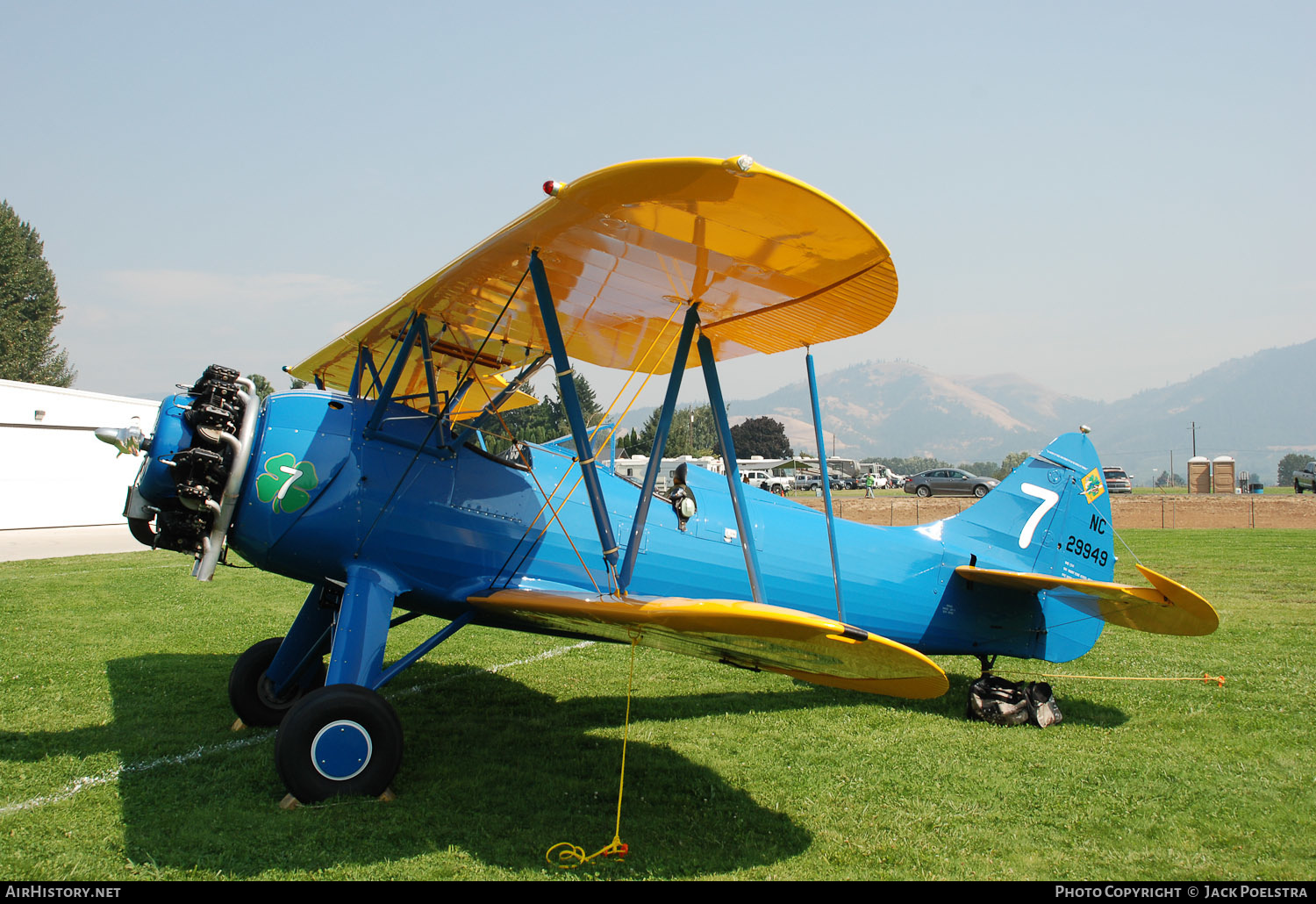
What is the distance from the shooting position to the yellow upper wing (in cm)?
387

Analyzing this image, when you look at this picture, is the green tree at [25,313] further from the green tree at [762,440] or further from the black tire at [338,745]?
the green tree at [762,440]

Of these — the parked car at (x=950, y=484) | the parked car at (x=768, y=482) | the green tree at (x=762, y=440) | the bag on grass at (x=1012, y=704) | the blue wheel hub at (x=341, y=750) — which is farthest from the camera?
the green tree at (x=762, y=440)

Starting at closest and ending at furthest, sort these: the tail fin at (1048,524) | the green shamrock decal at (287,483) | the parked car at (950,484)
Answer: the green shamrock decal at (287,483)
the tail fin at (1048,524)
the parked car at (950,484)

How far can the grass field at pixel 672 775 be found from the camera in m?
3.88

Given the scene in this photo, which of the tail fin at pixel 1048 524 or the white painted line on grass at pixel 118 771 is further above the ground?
the tail fin at pixel 1048 524

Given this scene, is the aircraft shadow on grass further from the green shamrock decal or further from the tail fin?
the green shamrock decal

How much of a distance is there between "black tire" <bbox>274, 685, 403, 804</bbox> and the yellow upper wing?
83.8 inches

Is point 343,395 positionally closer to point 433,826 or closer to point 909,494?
point 433,826

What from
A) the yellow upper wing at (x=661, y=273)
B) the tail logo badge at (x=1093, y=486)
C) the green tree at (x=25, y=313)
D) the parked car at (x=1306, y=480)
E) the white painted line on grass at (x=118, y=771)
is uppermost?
the green tree at (x=25, y=313)

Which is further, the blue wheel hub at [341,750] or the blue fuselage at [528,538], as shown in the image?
the blue fuselage at [528,538]

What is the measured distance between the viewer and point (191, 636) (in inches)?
359

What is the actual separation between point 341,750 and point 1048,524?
19.7 ft

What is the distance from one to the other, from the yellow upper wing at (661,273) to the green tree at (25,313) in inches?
2166

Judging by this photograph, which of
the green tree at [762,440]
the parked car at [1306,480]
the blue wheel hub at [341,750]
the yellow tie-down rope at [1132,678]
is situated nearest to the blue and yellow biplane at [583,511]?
the blue wheel hub at [341,750]
